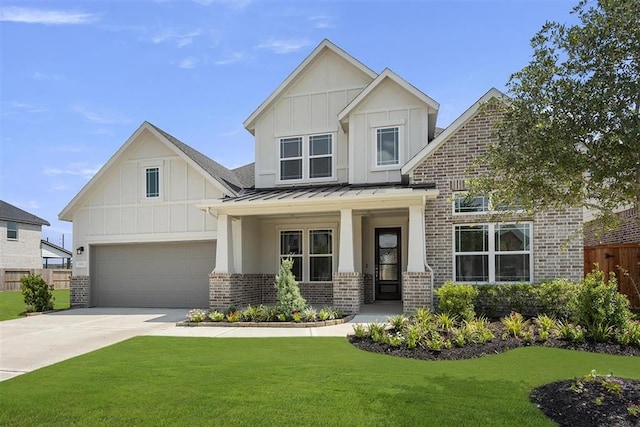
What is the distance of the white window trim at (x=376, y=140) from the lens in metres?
14.7

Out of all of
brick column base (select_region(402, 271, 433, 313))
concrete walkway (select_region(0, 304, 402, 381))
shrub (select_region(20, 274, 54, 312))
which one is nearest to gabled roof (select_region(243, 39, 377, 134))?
brick column base (select_region(402, 271, 433, 313))

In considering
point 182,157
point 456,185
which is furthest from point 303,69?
point 456,185

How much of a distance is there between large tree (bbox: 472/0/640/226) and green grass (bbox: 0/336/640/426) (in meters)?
2.65

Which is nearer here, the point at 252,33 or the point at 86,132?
the point at 252,33

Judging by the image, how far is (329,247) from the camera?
1619cm

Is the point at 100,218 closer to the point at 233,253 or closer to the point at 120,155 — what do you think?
the point at 120,155

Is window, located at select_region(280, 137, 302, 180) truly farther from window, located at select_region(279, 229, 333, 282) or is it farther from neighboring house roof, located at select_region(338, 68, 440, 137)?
neighboring house roof, located at select_region(338, 68, 440, 137)

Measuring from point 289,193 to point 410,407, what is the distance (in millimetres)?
9971

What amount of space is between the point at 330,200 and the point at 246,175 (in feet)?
25.3

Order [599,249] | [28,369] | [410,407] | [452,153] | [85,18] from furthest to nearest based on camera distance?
[599,249] → [452,153] → [85,18] → [28,369] → [410,407]

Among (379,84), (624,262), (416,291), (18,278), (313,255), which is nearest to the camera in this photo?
(416,291)

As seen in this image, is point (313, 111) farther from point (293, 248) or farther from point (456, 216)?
point (456, 216)

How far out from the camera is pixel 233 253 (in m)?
14.5

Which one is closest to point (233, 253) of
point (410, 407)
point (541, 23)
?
point (410, 407)
